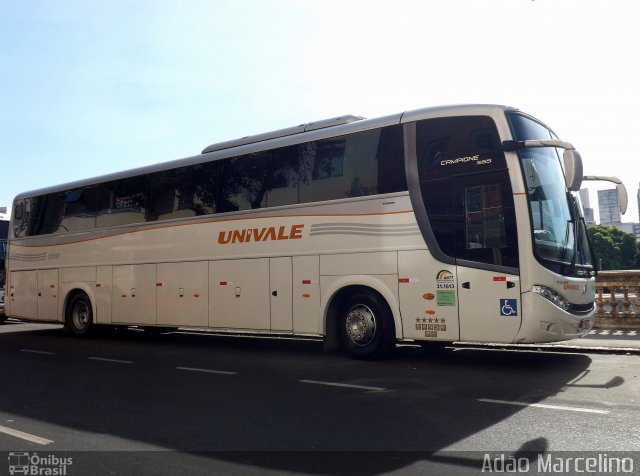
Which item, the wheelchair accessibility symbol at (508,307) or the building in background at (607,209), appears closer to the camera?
the wheelchair accessibility symbol at (508,307)

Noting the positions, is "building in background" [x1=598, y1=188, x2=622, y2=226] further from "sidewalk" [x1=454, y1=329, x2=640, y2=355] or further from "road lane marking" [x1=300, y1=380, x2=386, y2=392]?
"road lane marking" [x1=300, y1=380, x2=386, y2=392]

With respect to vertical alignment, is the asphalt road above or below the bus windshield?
below

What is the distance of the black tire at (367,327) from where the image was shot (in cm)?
962

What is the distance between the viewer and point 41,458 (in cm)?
494

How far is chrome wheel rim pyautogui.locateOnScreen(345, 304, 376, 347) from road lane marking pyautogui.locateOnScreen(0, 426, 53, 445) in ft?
17.9

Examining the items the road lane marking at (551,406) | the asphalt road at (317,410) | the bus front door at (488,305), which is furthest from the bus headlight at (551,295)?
the road lane marking at (551,406)

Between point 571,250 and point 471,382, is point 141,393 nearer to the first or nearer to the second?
point 471,382

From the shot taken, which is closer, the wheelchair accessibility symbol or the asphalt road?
the asphalt road

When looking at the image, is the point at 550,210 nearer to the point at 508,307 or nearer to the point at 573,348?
the point at 508,307

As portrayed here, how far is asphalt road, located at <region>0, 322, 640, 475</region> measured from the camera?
15.9ft

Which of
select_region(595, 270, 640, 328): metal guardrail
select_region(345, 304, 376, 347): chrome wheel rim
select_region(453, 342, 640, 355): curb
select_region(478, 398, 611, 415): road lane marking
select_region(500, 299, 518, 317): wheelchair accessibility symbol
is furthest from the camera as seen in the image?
select_region(595, 270, 640, 328): metal guardrail

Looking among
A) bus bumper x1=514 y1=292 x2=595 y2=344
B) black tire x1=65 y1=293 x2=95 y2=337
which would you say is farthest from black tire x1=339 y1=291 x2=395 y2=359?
black tire x1=65 y1=293 x2=95 y2=337

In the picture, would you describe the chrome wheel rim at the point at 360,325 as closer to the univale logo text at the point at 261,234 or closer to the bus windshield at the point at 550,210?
the univale logo text at the point at 261,234

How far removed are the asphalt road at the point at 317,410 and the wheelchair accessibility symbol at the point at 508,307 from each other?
35.6 inches
